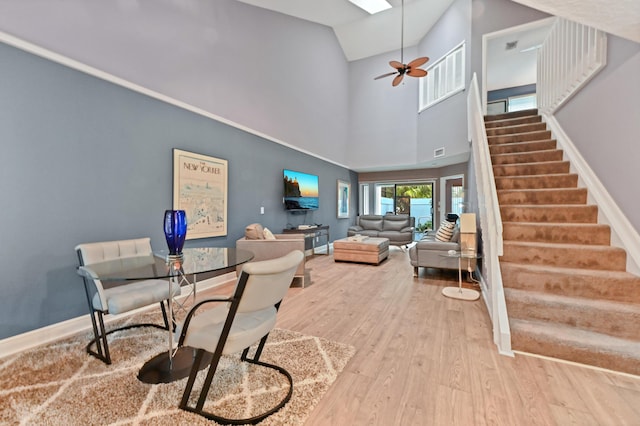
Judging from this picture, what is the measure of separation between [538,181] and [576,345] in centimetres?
218

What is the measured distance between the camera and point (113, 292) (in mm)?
2117

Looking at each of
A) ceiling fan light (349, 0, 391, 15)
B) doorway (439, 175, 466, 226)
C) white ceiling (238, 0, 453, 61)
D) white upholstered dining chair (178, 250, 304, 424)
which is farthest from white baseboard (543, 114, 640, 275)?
ceiling fan light (349, 0, 391, 15)

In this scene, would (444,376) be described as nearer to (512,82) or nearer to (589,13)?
(589,13)

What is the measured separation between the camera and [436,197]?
8.16 metres

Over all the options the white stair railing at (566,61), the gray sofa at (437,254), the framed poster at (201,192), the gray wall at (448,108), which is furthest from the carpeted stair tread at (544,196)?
the framed poster at (201,192)

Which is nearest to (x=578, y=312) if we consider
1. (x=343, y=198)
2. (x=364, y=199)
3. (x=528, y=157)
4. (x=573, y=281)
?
(x=573, y=281)

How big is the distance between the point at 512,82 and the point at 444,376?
9241mm

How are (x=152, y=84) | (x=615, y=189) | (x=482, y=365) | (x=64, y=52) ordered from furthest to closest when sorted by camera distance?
(x=152, y=84), (x=615, y=189), (x=64, y=52), (x=482, y=365)

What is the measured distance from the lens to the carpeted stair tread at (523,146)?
3.85m

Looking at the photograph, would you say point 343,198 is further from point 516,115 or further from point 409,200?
point 516,115

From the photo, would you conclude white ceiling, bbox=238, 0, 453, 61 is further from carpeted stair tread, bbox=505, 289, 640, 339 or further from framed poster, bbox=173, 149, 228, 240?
carpeted stair tread, bbox=505, 289, 640, 339

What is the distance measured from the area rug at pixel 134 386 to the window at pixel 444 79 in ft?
20.6

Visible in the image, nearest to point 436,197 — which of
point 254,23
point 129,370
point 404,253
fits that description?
point 404,253

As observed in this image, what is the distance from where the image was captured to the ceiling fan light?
6.20 m
